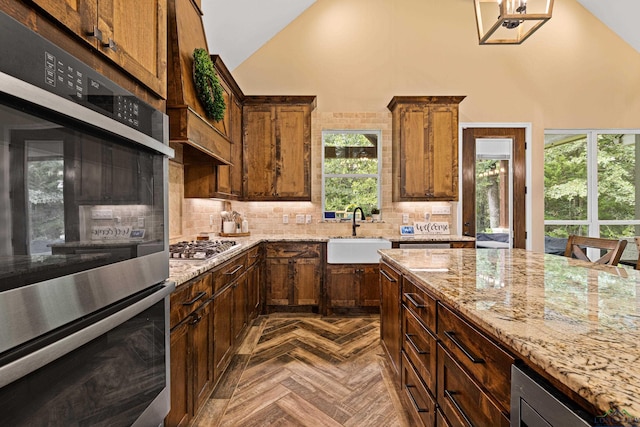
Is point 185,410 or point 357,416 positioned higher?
point 185,410

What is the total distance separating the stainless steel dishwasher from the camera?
0.60 metres

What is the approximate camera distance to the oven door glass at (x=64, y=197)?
620 mm

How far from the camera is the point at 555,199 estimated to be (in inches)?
179

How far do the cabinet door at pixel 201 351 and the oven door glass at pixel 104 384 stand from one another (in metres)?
0.45

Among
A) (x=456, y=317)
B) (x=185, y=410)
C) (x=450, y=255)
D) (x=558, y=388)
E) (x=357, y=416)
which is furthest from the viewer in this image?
(x=450, y=255)

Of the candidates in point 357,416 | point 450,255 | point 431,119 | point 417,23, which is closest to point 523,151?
point 431,119

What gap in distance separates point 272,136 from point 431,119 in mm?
2028

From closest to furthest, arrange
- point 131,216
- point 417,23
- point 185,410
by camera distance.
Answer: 1. point 131,216
2. point 185,410
3. point 417,23

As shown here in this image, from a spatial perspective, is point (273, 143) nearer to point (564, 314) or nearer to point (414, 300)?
point (414, 300)

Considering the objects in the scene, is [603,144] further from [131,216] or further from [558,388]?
[131,216]

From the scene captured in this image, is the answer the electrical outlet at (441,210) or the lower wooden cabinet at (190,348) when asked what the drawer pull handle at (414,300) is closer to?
the lower wooden cabinet at (190,348)

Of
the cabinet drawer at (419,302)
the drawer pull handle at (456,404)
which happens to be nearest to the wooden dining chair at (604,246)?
the cabinet drawer at (419,302)

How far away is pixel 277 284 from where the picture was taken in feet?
12.5

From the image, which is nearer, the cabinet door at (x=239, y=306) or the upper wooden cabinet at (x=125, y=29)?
the upper wooden cabinet at (x=125, y=29)
